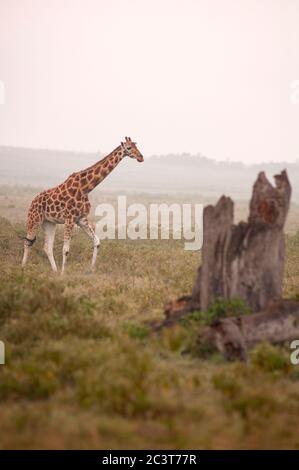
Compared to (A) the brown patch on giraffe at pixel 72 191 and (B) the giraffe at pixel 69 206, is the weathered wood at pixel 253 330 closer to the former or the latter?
(B) the giraffe at pixel 69 206

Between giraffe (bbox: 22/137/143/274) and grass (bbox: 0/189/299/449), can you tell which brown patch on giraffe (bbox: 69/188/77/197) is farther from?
grass (bbox: 0/189/299/449)

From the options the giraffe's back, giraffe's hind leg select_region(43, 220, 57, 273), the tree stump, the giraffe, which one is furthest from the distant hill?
the tree stump

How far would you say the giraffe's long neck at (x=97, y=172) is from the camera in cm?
1811

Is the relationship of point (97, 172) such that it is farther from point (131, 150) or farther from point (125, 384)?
point (125, 384)

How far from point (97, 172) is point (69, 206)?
1.13 metres

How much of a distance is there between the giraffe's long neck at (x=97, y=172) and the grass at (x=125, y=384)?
229 inches

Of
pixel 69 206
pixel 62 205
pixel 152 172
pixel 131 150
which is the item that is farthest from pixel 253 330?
pixel 152 172

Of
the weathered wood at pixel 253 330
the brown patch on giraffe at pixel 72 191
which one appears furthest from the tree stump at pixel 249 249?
the brown patch on giraffe at pixel 72 191

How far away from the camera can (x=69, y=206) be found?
17.8 m

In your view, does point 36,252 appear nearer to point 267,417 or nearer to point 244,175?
point 267,417

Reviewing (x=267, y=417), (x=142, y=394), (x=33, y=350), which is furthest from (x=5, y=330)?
(x=267, y=417)

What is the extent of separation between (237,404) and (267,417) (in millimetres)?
339

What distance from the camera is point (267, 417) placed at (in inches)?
314

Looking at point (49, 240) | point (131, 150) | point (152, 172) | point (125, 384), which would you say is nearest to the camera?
point (125, 384)
